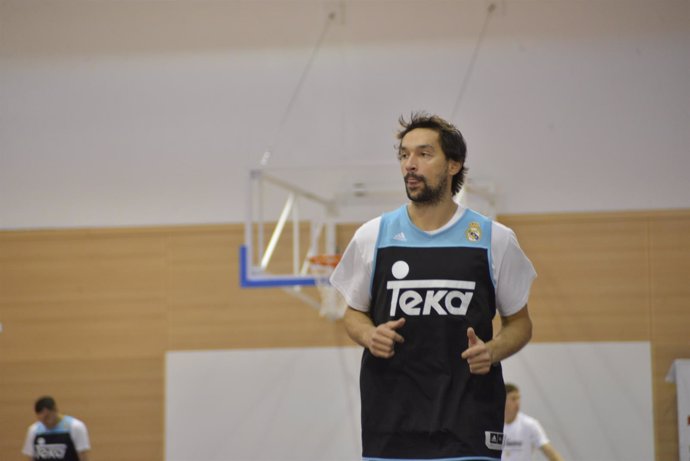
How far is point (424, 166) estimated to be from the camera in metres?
3.70

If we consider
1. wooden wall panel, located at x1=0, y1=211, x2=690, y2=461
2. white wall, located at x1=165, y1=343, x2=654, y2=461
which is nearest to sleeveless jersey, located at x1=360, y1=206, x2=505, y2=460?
wooden wall panel, located at x1=0, y1=211, x2=690, y2=461

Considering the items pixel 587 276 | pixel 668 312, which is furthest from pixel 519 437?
pixel 668 312

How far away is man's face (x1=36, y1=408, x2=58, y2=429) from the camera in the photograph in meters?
10.1

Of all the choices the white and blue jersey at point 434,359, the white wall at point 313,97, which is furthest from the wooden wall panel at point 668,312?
the white and blue jersey at point 434,359

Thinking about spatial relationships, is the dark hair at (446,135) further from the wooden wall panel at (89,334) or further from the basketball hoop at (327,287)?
the wooden wall panel at (89,334)

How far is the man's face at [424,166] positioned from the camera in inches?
146

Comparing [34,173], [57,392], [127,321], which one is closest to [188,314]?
[127,321]

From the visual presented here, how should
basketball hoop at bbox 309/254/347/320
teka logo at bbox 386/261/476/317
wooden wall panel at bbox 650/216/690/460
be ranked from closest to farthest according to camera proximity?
teka logo at bbox 386/261/476/317 → basketball hoop at bbox 309/254/347/320 → wooden wall panel at bbox 650/216/690/460

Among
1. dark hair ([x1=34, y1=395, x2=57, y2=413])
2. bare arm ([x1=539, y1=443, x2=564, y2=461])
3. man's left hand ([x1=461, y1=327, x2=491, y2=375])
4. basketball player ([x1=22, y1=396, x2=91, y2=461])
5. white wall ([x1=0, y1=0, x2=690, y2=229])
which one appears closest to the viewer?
man's left hand ([x1=461, y1=327, x2=491, y2=375])

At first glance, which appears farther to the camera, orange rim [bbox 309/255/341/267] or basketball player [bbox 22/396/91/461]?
basketball player [bbox 22/396/91/461]

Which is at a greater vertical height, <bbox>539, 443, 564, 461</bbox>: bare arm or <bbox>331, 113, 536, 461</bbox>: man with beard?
<bbox>331, 113, 536, 461</bbox>: man with beard

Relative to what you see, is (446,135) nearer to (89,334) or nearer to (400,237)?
(400,237)

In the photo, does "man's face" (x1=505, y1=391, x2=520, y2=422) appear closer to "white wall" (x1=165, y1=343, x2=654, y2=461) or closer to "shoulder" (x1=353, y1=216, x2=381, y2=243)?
"white wall" (x1=165, y1=343, x2=654, y2=461)

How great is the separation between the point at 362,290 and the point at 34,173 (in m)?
8.46
